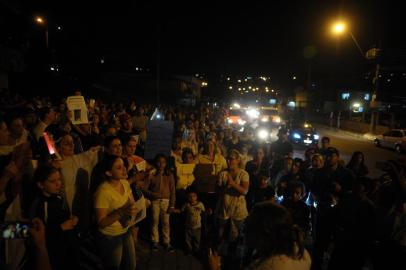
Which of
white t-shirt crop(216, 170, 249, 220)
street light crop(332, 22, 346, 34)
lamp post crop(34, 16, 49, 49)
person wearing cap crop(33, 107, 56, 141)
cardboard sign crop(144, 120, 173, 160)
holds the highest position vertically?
lamp post crop(34, 16, 49, 49)

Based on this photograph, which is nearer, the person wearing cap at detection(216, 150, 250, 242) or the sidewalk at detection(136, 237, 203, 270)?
the sidewalk at detection(136, 237, 203, 270)

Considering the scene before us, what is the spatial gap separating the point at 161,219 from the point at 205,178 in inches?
45.9

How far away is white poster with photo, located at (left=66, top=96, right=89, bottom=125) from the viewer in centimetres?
689

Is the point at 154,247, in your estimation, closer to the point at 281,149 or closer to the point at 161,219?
the point at 161,219

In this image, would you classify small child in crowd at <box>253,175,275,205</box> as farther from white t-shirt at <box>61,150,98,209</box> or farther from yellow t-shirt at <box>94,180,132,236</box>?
white t-shirt at <box>61,150,98,209</box>

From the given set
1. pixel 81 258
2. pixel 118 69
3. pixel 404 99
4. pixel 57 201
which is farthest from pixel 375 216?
pixel 404 99

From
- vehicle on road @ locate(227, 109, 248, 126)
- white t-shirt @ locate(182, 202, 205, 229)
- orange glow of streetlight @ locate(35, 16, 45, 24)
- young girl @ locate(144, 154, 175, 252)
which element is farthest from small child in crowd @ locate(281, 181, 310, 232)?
orange glow of streetlight @ locate(35, 16, 45, 24)

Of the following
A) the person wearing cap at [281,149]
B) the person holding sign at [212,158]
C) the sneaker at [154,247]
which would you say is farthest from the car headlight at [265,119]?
the sneaker at [154,247]

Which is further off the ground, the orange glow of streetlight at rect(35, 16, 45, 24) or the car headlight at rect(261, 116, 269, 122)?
the orange glow of streetlight at rect(35, 16, 45, 24)

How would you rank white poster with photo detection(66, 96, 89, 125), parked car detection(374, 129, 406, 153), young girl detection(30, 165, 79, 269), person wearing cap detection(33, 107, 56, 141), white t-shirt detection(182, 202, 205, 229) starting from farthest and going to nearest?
parked car detection(374, 129, 406, 153)
white poster with photo detection(66, 96, 89, 125)
white t-shirt detection(182, 202, 205, 229)
person wearing cap detection(33, 107, 56, 141)
young girl detection(30, 165, 79, 269)

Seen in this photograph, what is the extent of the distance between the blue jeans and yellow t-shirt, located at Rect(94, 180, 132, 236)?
70 mm

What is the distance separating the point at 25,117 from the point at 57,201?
3566 mm

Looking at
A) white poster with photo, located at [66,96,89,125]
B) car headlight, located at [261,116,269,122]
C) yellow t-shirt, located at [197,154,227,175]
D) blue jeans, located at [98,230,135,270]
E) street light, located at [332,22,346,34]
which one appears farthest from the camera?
car headlight, located at [261,116,269,122]

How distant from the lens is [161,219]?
6535mm
